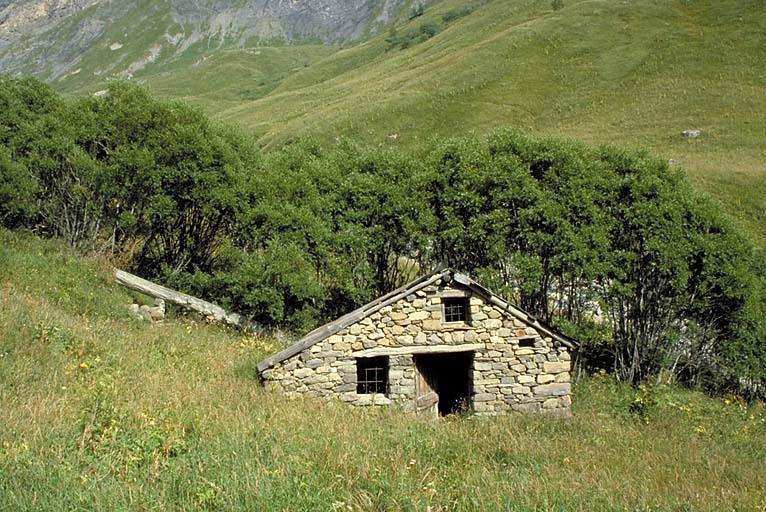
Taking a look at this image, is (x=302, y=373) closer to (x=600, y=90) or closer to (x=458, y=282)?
(x=458, y=282)

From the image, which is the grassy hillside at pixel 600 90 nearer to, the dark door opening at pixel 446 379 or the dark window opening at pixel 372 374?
the dark door opening at pixel 446 379

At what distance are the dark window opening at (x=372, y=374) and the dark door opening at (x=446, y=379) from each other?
0.91m

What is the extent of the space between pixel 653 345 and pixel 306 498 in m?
15.6

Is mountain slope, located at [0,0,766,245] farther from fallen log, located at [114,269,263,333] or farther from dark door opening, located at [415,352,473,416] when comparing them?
fallen log, located at [114,269,263,333]

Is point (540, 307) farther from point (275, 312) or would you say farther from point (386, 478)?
point (386, 478)

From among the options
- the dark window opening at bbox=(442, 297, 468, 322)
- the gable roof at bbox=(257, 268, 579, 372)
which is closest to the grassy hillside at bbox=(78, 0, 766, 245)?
the gable roof at bbox=(257, 268, 579, 372)

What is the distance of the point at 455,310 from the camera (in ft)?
46.0

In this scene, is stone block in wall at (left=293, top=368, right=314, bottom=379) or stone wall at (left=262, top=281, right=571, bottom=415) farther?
stone wall at (left=262, top=281, right=571, bottom=415)

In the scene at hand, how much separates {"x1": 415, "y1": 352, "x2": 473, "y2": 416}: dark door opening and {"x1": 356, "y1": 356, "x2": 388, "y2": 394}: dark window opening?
908 millimetres

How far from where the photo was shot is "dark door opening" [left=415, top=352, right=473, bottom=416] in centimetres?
1423

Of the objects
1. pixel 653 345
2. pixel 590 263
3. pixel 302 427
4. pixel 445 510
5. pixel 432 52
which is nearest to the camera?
pixel 445 510

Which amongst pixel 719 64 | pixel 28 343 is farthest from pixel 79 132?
pixel 719 64

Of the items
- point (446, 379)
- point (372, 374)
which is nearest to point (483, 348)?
point (446, 379)

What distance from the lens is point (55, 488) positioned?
5633 mm
